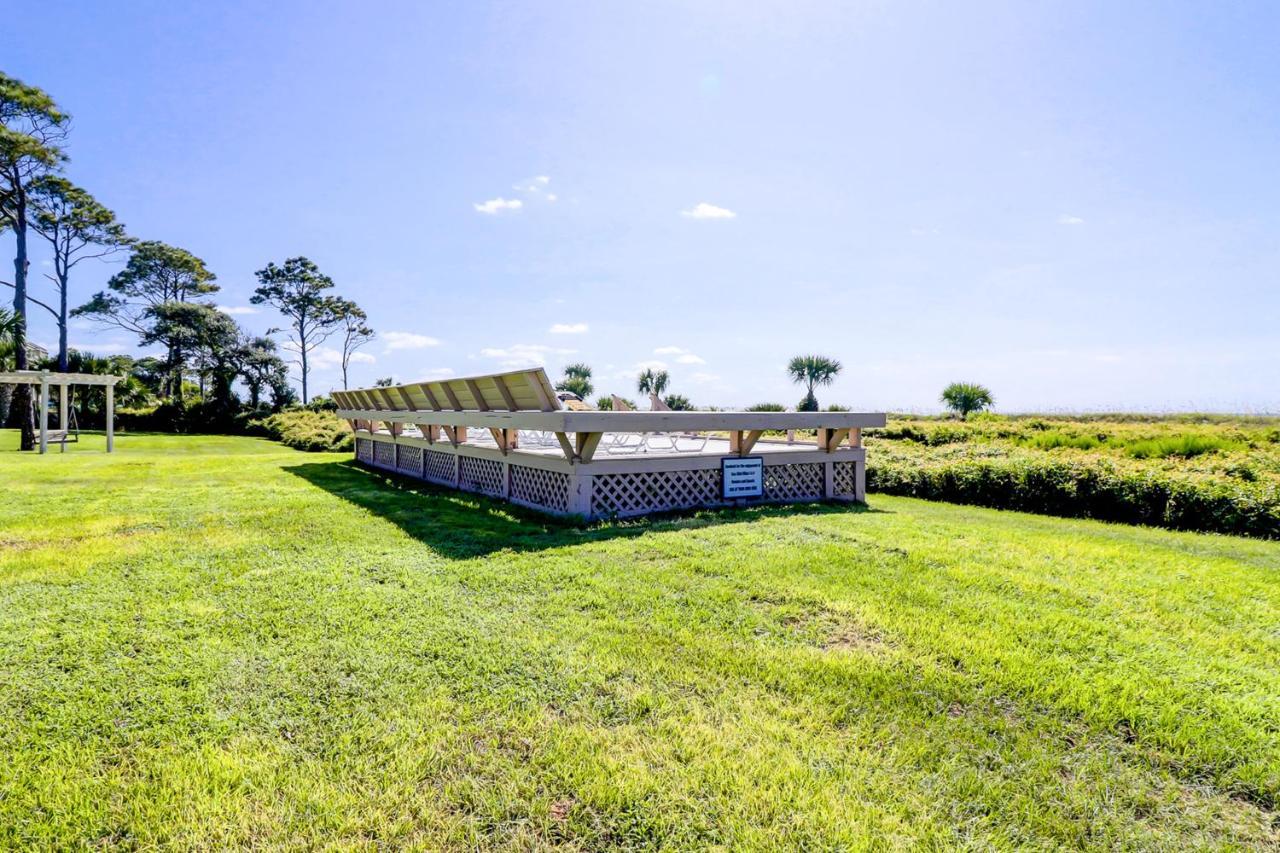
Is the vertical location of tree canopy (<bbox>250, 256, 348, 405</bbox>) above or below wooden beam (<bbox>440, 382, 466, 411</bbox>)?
above

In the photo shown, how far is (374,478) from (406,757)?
30.4 feet

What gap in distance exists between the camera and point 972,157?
991 centimetres

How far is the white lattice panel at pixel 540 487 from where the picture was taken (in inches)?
255

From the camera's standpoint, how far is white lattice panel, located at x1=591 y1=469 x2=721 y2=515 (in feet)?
21.0

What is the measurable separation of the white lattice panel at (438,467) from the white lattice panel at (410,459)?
0.34 meters

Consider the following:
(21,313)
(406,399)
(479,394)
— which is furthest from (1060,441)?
(21,313)

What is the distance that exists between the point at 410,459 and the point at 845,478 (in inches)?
305

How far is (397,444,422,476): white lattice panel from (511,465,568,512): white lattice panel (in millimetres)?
3618

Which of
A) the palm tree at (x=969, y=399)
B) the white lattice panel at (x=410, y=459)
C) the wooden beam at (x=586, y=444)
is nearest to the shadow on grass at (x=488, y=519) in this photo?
the wooden beam at (x=586, y=444)

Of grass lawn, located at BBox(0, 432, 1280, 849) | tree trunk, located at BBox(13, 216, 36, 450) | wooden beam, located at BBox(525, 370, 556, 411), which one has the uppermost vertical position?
tree trunk, located at BBox(13, 216, 36, 450)

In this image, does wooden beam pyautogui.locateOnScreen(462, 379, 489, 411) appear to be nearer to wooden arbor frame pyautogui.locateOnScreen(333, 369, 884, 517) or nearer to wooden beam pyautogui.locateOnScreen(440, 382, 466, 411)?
wooden arbor frame pyautogui.locateOnScreen(333, 369, 884, 517)

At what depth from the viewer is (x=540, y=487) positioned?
6898mm

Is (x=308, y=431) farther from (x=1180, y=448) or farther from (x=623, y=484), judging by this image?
(x=1180, y=448)

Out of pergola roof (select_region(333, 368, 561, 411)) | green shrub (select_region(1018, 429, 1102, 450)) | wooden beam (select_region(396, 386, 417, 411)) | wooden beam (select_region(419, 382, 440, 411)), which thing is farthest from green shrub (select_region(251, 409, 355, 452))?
green shrub (select_region(1018, 429, 1102, 450))
